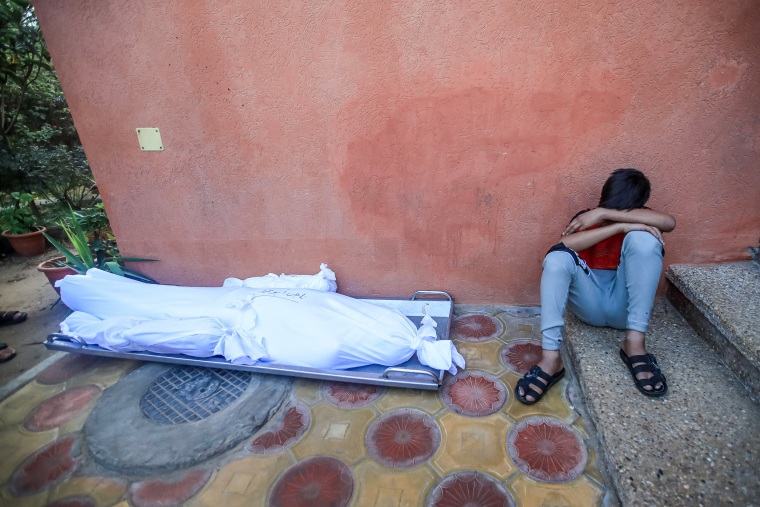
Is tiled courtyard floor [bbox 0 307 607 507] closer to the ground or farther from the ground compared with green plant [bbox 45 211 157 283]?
closer to the ground

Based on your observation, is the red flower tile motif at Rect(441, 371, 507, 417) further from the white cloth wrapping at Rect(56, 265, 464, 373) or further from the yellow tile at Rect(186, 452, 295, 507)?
the yellow tile at Rect(186, 452, 295, 507)

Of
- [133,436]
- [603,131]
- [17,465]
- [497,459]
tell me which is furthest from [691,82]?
[17,465]

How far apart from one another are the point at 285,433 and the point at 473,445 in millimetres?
864

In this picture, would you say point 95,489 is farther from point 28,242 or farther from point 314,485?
point 28,242

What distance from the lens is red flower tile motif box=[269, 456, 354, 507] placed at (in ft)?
4.65

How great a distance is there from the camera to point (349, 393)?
1.94 meters

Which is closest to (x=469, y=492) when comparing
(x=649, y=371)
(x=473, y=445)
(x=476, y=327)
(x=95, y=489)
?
(x=473, y=445)

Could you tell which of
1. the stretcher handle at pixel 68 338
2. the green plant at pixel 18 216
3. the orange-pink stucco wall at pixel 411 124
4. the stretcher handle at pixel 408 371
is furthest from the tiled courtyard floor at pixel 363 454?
the green plant at pixel 18 216

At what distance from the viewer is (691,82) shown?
1.87 m

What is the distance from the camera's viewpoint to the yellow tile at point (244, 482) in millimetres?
1448

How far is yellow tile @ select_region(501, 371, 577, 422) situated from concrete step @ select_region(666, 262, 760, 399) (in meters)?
0.71

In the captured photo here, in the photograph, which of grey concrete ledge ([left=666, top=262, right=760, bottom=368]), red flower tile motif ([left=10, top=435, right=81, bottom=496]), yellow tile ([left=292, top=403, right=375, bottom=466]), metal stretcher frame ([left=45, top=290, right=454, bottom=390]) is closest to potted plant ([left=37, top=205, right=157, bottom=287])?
metal stretcher frame ([left=45, top=290, right=454, bottom=390])

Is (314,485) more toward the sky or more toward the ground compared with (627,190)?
more toward the ground

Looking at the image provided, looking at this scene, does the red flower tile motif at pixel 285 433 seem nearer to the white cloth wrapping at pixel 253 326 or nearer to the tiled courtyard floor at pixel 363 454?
the tiled courtyard floor at pixel 363 454
